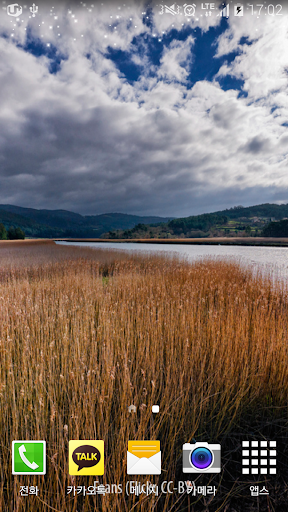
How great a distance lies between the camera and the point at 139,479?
4.74 ft

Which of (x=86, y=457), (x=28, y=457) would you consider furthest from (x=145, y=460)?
(x=28, y=457)

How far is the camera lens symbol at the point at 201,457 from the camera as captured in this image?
4.35 feet

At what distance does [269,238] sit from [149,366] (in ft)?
292

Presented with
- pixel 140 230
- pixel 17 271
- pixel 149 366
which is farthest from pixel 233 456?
pixel 140 230

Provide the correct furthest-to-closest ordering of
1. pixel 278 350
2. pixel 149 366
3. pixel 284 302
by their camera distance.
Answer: pixel 284 302, pixel 278 350, pixel 149 366

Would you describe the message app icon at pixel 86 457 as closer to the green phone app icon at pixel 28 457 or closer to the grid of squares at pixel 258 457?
the green phone app icon at pixel 28 457

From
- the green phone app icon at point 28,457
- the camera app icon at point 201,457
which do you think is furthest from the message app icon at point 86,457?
the camera app icon at point 201,457

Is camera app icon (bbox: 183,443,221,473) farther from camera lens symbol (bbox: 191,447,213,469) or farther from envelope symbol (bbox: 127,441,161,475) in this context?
envelope symbol (bbox: 127,441,161,475)

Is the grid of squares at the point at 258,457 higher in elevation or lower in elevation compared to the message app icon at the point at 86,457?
lower

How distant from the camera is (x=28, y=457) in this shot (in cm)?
132

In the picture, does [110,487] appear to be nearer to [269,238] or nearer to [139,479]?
[139,479]

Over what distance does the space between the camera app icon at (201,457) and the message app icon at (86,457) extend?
498 millimetres

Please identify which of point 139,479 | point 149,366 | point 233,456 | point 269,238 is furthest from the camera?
point 269,238

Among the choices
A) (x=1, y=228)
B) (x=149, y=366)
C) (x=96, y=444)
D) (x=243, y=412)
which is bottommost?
(x=243, y=412)
